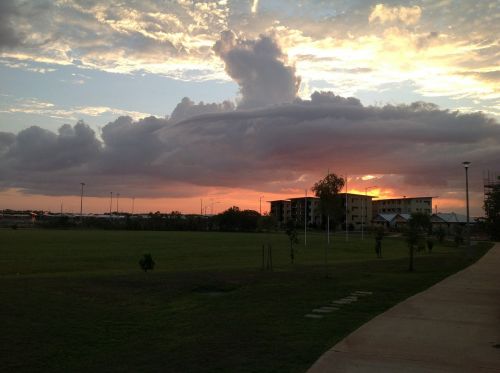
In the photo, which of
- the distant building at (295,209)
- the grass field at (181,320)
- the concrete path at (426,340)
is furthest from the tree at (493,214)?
the distant building at (295,209)

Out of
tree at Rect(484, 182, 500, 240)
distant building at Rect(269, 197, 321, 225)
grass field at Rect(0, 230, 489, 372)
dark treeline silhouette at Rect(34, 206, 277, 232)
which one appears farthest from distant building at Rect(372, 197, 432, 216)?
grass field at Rect(0, 230, 489, 372)

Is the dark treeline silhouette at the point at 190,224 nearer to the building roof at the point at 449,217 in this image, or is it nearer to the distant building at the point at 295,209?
the distant building at the point at 295,209

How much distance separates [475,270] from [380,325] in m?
15.2

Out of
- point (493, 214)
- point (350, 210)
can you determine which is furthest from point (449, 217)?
point (493, 214)

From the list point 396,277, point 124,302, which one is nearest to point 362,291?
point 396,277

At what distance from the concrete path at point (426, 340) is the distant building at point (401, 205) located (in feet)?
509

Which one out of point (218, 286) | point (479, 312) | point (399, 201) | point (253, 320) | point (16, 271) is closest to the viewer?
point (253, 320)

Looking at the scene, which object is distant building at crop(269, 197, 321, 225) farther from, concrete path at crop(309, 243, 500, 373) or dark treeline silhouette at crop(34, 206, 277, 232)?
concrete path at crop(309, 243, 500, 373)

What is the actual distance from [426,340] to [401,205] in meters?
175

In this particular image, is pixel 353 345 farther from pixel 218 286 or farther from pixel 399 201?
pixel 399 201

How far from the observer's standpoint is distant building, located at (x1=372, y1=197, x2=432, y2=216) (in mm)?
167500

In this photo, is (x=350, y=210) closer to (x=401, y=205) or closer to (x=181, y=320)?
(x=401, y=205)

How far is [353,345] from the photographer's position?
26.3 ft

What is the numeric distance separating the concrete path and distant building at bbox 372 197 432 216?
155161 mm
